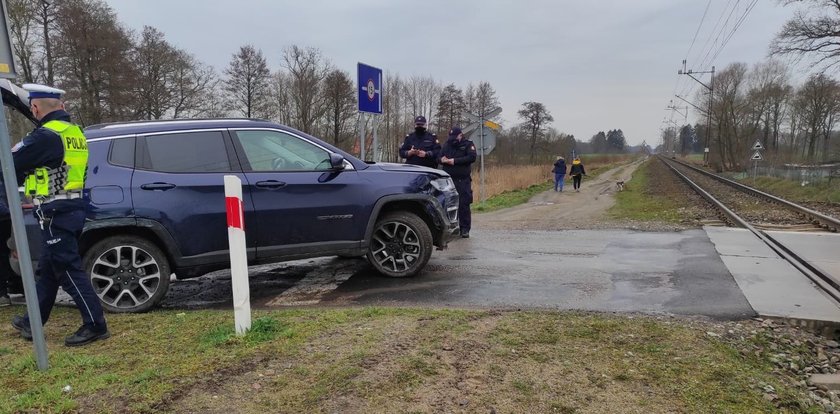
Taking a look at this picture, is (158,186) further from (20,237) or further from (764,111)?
(764,111)

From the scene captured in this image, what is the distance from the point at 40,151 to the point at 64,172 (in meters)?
0.22

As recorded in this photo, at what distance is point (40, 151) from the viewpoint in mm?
3596

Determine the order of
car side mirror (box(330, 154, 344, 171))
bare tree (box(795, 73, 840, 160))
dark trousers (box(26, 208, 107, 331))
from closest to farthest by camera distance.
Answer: dark trousers (box(26, 208, 107, 331)), car side mirror (box(330, 154, 344, 171)), bare tree (box(795, 73, 840, 160))

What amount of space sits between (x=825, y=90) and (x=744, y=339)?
53.1m

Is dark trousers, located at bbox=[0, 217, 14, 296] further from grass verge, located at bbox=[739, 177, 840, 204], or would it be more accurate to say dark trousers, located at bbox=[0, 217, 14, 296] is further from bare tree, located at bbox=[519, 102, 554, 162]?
bare tree, located at bbox=[519, 102, 554, 162]

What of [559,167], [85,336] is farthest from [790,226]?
[559,167]

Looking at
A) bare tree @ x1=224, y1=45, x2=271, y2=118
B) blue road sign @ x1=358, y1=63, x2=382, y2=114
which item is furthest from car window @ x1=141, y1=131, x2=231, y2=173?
bare tree @ x1=224, y1=45, x2=271, y2=118

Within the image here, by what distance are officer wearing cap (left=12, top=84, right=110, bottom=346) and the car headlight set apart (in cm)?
353

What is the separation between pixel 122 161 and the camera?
489 cm

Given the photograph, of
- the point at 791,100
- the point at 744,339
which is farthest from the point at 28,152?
the point at 791,100

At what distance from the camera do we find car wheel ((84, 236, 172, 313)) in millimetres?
4738

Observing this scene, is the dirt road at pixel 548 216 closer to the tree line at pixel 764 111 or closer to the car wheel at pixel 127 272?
the car wheel at pixel 127 272

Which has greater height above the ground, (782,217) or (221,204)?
(221,204)

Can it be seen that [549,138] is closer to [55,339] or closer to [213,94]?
[213,94]
